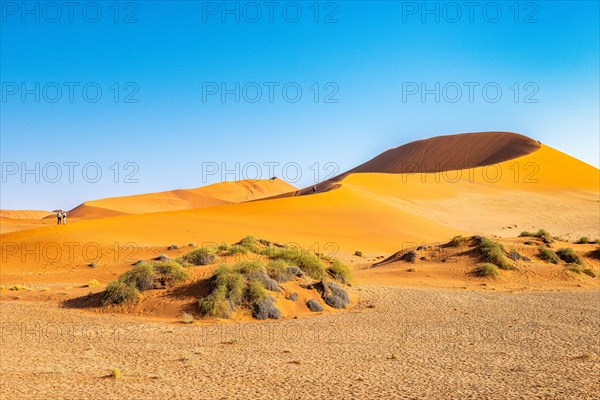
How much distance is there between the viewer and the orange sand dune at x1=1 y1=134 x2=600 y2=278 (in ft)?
116

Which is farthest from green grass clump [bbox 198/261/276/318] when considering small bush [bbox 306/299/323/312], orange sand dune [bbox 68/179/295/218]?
orange sand dune [bbox 68/179/295/218]

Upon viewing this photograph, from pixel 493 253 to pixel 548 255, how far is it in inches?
139

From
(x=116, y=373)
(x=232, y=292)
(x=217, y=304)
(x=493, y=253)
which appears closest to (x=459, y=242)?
(x=493, y=253)

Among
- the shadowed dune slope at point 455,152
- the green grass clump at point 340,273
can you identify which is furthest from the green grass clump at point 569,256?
the shadowed dune slope at point 455,152

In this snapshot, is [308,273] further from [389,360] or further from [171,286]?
[389,360]

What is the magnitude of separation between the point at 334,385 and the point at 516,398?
2.63 metres

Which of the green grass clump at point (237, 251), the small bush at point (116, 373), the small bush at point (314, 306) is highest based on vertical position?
the green grass clump at point (237, 251)

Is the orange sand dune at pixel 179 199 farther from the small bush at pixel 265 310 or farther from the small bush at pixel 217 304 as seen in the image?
the small bush at pixel 265 310

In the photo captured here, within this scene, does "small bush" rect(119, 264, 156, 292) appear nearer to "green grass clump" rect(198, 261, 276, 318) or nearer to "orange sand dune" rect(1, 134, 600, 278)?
"green grass clump" rect(198, 261, 276, 318)

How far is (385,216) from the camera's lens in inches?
1756

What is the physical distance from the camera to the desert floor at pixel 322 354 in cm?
827

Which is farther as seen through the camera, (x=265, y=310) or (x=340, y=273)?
(x=340, y=273)

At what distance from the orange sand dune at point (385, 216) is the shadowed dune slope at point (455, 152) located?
10.2 meters

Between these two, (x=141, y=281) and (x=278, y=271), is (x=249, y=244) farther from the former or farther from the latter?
(x=141, y=281)
